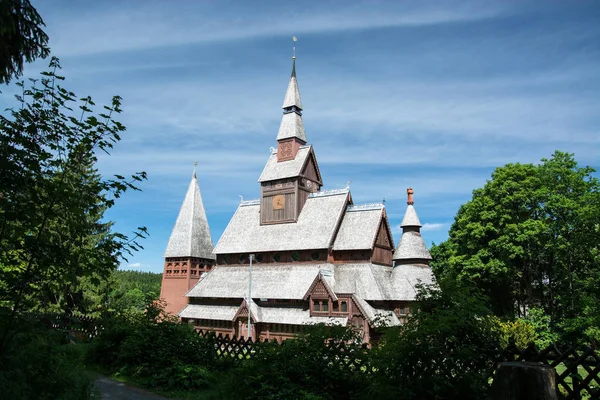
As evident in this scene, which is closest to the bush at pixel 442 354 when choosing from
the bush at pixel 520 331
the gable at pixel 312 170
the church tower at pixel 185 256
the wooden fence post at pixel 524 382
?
the wooden fence post at pixel 524 382

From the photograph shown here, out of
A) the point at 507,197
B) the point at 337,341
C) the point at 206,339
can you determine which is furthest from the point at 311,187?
the point at 337,341

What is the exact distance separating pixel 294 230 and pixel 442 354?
Result: 33579mm

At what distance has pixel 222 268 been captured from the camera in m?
44.6

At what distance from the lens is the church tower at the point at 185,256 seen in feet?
155

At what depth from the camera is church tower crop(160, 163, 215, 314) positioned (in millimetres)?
47234

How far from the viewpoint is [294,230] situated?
137ft

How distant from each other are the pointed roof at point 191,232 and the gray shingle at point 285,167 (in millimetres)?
10356

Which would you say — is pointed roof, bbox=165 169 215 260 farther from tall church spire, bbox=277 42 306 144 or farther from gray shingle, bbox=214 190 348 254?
tall church spire, bbox=277 42 306 144

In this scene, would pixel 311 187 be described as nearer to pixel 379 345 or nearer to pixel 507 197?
pixel 507 197

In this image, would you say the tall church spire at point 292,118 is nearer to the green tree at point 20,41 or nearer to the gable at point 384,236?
the gable at point 384,236

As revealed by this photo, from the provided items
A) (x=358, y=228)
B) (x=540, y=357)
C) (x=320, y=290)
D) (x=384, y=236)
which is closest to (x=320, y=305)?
(x=320, y=290)

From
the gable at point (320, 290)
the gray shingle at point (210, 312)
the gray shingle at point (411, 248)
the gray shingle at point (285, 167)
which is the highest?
the gray shingle at point (285, 167)

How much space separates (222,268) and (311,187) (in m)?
12.5

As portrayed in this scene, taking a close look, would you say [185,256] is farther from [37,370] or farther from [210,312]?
[37,370]
